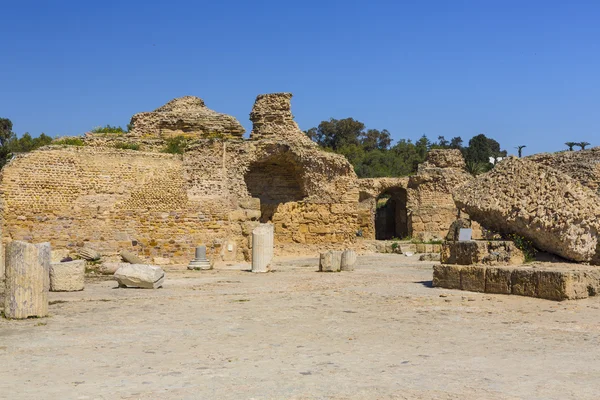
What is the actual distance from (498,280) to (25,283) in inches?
234

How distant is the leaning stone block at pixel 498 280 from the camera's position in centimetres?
834

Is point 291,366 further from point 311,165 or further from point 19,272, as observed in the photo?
point 311,165

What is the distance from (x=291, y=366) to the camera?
4746 mm

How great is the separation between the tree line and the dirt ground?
4049 cm

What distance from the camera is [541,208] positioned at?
9086mm

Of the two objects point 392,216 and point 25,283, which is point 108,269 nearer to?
point 25,283

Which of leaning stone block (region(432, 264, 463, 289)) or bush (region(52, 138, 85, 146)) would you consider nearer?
leaning stone block (region(432, 264, 463, 289))

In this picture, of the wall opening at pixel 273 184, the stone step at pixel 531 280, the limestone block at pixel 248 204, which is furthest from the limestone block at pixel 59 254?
the stone step at pixel 531 280

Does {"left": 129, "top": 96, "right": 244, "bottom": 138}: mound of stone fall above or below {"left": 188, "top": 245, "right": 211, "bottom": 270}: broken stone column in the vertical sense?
above

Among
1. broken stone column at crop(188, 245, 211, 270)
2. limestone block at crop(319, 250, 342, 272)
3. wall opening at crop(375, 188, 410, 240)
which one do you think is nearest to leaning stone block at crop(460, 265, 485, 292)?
limestone block at crop(319, 250, 342, 272)

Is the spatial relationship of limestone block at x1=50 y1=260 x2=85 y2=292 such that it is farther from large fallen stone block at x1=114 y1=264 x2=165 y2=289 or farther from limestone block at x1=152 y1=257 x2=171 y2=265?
limestone block at x1=152 y1=257 x2=171 y2=265

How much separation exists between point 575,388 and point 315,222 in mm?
15988

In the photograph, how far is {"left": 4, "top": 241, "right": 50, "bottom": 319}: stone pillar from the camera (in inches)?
276

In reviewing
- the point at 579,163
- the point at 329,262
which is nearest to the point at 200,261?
the point at 329,262
